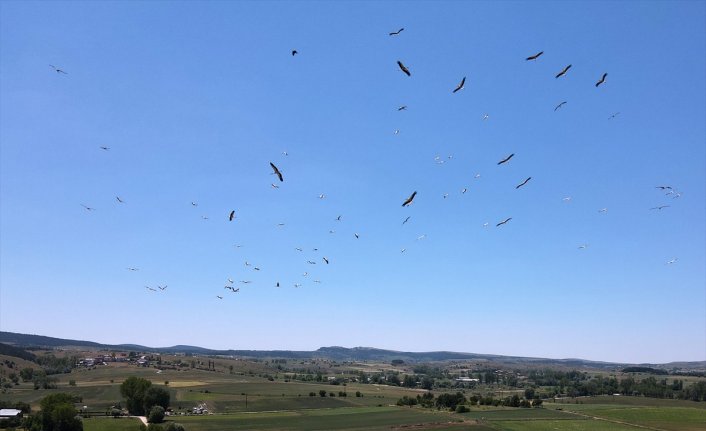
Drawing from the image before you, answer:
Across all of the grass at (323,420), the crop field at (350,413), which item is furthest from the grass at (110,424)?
the grass at (323,420)

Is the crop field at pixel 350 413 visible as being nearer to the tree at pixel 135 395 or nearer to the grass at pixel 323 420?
the grass at pixel 323 420

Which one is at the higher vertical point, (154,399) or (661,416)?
(154,399)

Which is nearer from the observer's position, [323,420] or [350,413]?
[323,420]

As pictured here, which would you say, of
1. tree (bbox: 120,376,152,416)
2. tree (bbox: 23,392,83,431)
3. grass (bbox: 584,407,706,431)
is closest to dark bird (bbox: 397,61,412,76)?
tree (bbox: 23,392,83,431)

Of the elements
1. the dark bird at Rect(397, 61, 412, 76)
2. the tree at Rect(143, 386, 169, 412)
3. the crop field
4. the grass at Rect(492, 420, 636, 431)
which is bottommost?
the crop field

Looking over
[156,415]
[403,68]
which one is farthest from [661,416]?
[403,68]

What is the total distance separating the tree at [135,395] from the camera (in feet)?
417

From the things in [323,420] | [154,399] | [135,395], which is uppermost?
[135,395]

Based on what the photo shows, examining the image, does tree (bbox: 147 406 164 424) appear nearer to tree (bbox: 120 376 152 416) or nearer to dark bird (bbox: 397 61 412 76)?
tree (bbox: 120 376 152 416)

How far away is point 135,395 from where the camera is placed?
127m

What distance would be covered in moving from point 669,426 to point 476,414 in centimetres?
4359

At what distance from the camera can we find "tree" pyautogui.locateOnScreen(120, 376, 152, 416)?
127062 mm

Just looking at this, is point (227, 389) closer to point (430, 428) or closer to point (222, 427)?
point (222, 427)

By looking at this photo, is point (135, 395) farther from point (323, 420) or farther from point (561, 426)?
point (561, 426)
